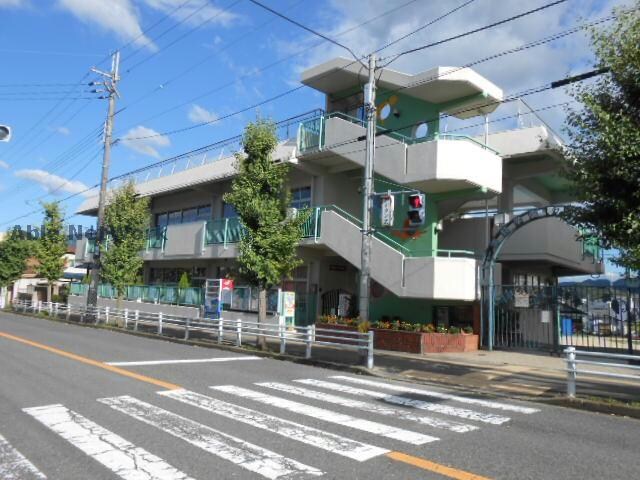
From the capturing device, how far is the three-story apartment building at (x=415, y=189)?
17.5 metres

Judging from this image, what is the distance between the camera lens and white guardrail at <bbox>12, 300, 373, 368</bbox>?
13948 mm

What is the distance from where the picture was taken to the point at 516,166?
2238 centimetres

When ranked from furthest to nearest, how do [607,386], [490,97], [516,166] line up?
[516,166], [490,97], [607,386]

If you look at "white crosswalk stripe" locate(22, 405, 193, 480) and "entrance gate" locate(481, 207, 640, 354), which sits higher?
"entrance gate" locate(481, 207, 640, 354)

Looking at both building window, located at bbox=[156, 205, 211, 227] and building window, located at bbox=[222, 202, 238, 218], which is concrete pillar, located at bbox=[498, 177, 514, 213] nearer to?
building window, located at bbox=[222, 202, 238, 218]

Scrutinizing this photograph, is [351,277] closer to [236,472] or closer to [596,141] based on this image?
[596,141]

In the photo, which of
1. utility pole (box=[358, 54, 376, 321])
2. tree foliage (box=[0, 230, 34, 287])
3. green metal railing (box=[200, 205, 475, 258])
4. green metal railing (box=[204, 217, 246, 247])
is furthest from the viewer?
tree foliage (box=[0, 230, 34, 287])

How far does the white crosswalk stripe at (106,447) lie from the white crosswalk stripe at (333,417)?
2.61 m

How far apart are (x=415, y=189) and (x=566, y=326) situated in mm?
6829

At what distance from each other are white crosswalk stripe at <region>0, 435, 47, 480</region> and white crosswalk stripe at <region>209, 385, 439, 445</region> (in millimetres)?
3571

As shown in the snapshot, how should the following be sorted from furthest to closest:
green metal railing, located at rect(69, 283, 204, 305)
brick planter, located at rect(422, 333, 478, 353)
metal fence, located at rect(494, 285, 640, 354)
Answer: green metal railing, located at rect(69, 283, 204, 305), brick planter, located at rect(422, 333, 478, 353), metal fence, located at rect(494, 285, 640, 354)

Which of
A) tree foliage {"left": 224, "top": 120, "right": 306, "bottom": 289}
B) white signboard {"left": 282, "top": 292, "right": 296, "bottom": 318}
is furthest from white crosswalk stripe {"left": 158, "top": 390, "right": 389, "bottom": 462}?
white signboard {"left": 282, "top": 292, "right": 296, "bottom": 318}

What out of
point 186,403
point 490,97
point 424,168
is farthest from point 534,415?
point 490,97

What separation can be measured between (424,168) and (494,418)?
11.2 m
